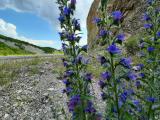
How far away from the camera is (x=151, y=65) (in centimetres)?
656

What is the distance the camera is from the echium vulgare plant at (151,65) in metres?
6.31

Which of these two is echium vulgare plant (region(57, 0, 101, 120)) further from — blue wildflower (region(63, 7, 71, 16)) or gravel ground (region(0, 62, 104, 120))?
gravel ground (region(0, 62, 104, 120))

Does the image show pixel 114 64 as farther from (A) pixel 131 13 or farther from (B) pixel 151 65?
(A) pixel 131 13

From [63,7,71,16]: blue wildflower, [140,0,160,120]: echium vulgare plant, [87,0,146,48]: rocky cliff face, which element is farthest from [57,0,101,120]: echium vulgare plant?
[87,0,146,48]: rocky cliff face

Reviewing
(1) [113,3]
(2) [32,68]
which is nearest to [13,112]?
(2) [32,68]

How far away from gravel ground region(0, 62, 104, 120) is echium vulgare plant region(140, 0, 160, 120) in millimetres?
2711

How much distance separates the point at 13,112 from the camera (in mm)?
10648

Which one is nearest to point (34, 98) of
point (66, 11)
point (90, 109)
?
point (90, 109)

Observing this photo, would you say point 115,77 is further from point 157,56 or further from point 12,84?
point 12,84

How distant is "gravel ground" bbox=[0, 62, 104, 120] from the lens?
10.3m

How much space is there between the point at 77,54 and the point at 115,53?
2.35ft

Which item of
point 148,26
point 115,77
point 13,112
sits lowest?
point 13,112

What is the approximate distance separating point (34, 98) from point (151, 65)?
5.45 metres

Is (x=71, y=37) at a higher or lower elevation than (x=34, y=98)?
higher
